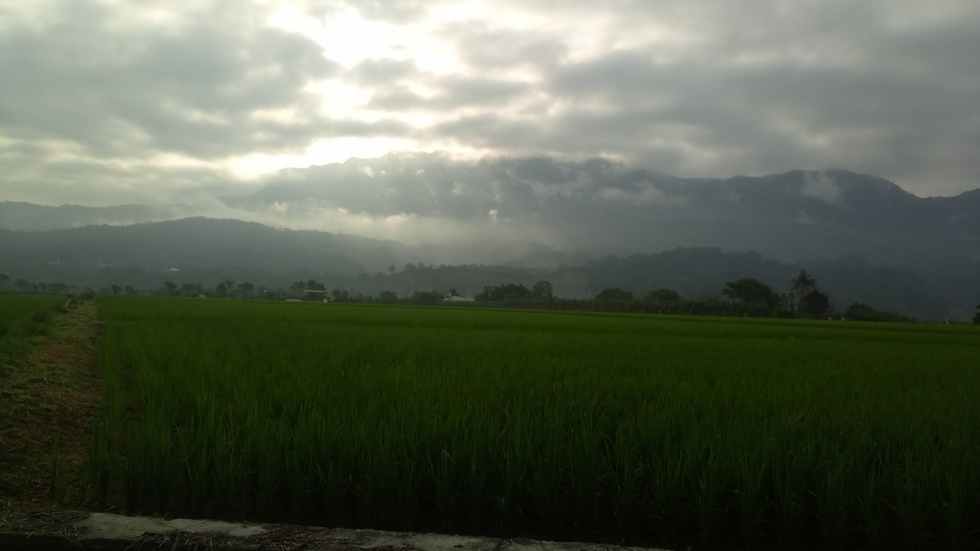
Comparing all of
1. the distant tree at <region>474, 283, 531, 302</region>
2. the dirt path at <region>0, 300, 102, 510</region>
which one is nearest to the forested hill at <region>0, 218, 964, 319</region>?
the distant tree at <region>474, 283, 531, 302</region>

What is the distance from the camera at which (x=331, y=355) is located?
869 cm

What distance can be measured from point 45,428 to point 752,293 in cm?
7432

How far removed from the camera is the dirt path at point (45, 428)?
322 centimetres

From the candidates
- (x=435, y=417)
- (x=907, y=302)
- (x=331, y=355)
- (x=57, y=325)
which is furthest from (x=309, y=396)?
(x=907, y=302)

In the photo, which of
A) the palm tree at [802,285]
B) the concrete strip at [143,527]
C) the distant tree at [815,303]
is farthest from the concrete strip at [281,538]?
the palm tree at [802,285]

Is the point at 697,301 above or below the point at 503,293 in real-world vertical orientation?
below

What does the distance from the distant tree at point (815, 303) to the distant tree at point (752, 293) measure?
425 cm

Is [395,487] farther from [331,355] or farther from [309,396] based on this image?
[331,355]

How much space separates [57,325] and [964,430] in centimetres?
1684

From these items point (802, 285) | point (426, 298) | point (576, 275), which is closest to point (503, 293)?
point (426, 298)

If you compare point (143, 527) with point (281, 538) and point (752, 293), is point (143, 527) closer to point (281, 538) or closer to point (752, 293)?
point (281, 538)

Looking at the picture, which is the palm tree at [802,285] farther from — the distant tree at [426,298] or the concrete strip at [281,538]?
the concrete strip at [281,538]

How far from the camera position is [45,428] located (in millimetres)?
4512

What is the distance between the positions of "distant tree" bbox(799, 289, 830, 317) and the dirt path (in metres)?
66.3
